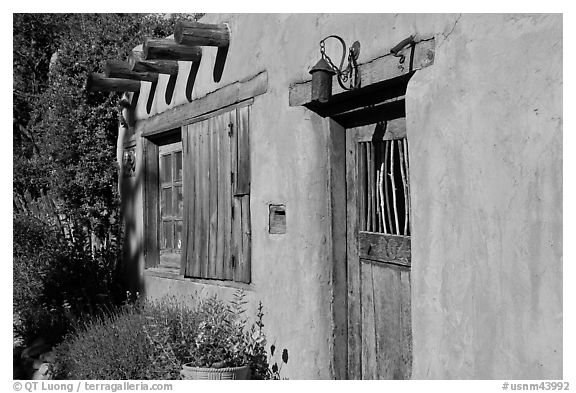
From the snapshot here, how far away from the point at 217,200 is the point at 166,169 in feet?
5.95

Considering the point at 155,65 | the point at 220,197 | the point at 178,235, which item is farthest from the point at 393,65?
the point at 178,235

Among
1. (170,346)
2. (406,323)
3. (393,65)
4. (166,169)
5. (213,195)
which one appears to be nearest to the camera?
(393,65)

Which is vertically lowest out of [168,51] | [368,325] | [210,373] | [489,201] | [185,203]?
[210,373]

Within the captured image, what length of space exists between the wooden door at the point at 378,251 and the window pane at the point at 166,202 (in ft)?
11.2

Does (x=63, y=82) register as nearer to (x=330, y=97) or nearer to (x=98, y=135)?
(x=98, y=135)

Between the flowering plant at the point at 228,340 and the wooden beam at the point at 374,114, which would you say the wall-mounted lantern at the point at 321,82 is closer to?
the wooden beam at the point at 374,114

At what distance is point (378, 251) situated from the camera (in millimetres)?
4660

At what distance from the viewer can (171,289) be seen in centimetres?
721

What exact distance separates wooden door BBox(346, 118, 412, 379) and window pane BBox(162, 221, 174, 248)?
3.40 metres

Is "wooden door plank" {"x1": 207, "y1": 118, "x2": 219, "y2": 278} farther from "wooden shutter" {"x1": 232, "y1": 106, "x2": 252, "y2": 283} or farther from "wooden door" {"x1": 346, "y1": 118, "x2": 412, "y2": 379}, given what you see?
"wooden door" {"x1": 346, "y1": 118, "x2": 412, "y2": 379}

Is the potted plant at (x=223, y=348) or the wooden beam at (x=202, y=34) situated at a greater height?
the wooden beam at (x=202, y=34)

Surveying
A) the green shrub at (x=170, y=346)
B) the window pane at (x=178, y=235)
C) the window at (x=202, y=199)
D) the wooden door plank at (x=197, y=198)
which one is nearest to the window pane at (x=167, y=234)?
the window at (x=202, y=199)

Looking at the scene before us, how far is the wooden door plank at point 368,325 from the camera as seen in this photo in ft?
15.4

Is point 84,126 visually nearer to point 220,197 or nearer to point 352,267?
point 220,197
